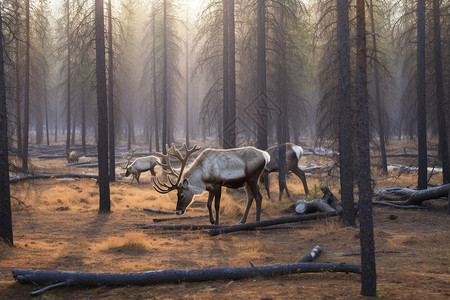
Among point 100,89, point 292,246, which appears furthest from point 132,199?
point 292,246

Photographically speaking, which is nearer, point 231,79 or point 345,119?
point 345,119

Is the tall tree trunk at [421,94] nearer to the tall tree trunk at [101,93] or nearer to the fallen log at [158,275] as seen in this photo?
the fallen log at [158,275]

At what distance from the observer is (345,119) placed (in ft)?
35.0

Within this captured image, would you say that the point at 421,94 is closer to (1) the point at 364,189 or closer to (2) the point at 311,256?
(2) the point at 311,256

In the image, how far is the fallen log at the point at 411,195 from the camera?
→ 13.2m

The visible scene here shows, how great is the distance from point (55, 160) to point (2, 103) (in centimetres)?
3099

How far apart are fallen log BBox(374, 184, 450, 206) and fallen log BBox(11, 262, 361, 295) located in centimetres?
810

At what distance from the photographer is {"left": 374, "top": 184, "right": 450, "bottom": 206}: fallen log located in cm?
1319

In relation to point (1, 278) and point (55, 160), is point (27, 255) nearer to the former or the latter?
point (1, 278)

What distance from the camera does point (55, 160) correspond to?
126 ft

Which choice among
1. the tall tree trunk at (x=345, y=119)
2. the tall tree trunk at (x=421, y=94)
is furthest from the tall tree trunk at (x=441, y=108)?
the tall tree trunk at (x=345, y=119)

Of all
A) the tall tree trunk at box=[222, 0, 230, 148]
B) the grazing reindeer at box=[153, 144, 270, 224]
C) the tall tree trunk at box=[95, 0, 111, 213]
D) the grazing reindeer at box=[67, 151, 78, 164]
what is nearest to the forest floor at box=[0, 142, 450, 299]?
the grazing reindeer at box=[153, 144, 270, 224]

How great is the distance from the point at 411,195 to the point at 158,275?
10589 millimetres

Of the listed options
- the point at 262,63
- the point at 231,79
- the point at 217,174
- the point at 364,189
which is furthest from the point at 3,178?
the point at 231,79
